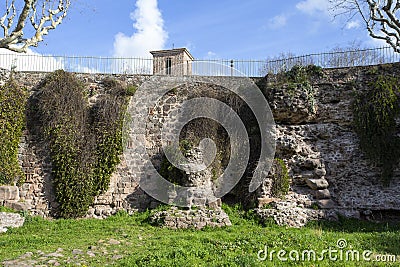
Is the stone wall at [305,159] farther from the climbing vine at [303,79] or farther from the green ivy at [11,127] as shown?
the green ivy at [11,127]

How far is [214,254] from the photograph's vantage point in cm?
755

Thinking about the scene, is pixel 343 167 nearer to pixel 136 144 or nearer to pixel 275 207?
pixel 275 207

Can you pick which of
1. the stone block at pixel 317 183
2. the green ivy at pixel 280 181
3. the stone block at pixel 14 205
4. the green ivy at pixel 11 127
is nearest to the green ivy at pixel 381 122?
the stone block at pixel 317 183

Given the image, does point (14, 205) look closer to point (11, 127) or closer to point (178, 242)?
point (11, 127)

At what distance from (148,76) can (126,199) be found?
446cm

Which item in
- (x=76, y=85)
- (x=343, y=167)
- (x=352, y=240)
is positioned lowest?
(x=352, y=240)

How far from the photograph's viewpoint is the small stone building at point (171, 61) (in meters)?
16.2

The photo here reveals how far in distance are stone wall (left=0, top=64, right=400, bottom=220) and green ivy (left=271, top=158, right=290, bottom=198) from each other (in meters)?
0.24

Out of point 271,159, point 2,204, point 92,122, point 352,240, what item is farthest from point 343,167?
point 2,204
